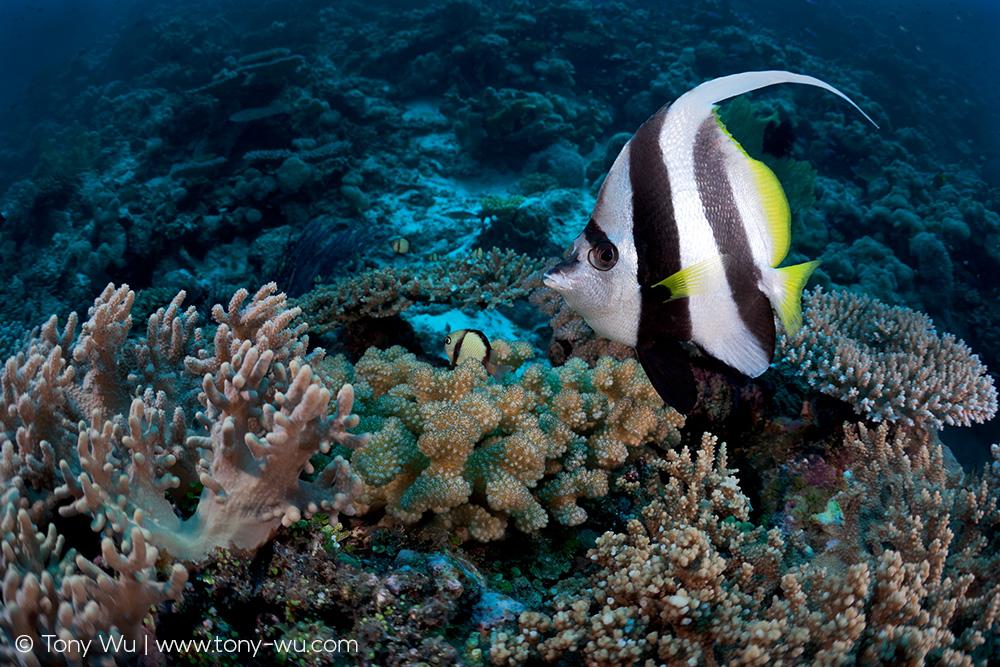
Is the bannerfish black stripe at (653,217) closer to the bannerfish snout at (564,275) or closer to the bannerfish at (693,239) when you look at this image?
the bannerfish at (693,239)

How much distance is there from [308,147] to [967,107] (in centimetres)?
2690

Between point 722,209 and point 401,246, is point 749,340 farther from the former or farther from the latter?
point 401,246

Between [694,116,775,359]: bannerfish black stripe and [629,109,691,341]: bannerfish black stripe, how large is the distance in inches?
3.5

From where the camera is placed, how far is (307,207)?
9.40 meters

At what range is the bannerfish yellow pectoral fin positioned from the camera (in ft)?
Result: 4.33

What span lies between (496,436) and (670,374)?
3.87ft

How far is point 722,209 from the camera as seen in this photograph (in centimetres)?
134

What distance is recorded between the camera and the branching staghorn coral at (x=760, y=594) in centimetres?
164

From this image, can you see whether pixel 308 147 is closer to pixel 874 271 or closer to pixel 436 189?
pixel 436 189

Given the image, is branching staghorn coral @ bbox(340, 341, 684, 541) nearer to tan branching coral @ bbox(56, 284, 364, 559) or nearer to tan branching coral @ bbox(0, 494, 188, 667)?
tan branching coral @ bbox(56, 284, 364, 559)

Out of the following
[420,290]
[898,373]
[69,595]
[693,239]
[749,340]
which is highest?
[693,239]

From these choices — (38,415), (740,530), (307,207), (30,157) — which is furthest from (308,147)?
(30,157)

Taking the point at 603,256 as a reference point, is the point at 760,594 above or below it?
below

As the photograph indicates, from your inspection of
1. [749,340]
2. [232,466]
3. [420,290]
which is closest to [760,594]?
[749,340]
